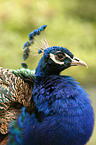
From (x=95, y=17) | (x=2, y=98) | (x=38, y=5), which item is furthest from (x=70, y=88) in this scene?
(x=95, y=17)

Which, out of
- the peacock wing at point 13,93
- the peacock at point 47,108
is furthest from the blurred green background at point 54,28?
the peacock at point 47,108

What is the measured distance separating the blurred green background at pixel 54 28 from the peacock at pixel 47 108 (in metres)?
3.50

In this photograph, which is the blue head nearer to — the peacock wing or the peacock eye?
the peacock eye

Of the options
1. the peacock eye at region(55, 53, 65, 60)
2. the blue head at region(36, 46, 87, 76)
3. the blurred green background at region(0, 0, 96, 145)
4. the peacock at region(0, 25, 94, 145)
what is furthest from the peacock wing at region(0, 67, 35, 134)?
the blurred green background at region(0, 0, 96, 145)

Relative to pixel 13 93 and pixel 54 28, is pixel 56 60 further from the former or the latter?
pixel 54 28

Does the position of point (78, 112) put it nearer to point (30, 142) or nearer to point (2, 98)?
point (30, 142)

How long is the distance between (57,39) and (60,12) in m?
1.28

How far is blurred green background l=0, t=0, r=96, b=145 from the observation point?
5.95m

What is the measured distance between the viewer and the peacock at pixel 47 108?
1898 millimetres

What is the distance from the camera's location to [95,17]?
299 inches

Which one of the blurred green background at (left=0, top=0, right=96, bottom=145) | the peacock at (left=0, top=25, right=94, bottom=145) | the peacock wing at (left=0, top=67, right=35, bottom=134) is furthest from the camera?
the blurred green background at (left=0, top=0, right=96, bottom=145)

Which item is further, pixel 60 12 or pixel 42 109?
pixel 60 12

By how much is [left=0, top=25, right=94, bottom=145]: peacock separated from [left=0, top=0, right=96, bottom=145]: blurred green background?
3503 millimetres

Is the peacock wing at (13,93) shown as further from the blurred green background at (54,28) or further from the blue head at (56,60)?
the blurred green background at (54,28)
